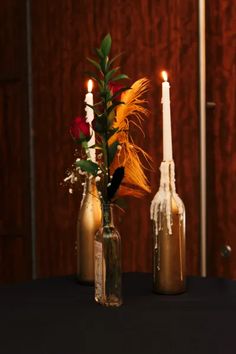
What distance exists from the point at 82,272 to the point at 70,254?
1.16 meters

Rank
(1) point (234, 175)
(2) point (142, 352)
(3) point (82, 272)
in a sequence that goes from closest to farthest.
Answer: (2) point (142, 352) → (3) point (82, 272) → (1) point (234, 175)

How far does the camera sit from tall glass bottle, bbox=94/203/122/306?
1215 millimetres

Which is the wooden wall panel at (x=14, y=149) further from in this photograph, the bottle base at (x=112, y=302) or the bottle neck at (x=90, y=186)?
the bottle base at (x=112, y=302)

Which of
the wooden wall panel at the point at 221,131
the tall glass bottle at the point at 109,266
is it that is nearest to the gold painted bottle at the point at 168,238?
the tall glass bottle at the point at 109,266

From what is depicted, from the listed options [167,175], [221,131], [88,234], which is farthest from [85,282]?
[221,131]

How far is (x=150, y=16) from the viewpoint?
234 centimetres

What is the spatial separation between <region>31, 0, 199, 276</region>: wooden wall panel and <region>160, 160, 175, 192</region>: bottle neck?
1.02 meters

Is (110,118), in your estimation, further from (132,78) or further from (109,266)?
(132,78)

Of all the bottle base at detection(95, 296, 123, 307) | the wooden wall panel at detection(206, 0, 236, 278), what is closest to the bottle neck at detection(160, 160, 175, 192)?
the bottle base at detection(95, 296, 123, 307)

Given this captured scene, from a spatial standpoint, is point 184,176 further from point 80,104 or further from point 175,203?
point 175,203

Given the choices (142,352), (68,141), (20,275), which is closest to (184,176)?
(68,141)

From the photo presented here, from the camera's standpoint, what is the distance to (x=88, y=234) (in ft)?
4.56

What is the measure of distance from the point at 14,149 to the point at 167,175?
1562mm

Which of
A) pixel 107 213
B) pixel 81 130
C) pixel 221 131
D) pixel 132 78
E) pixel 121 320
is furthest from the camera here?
pixel 132 78
